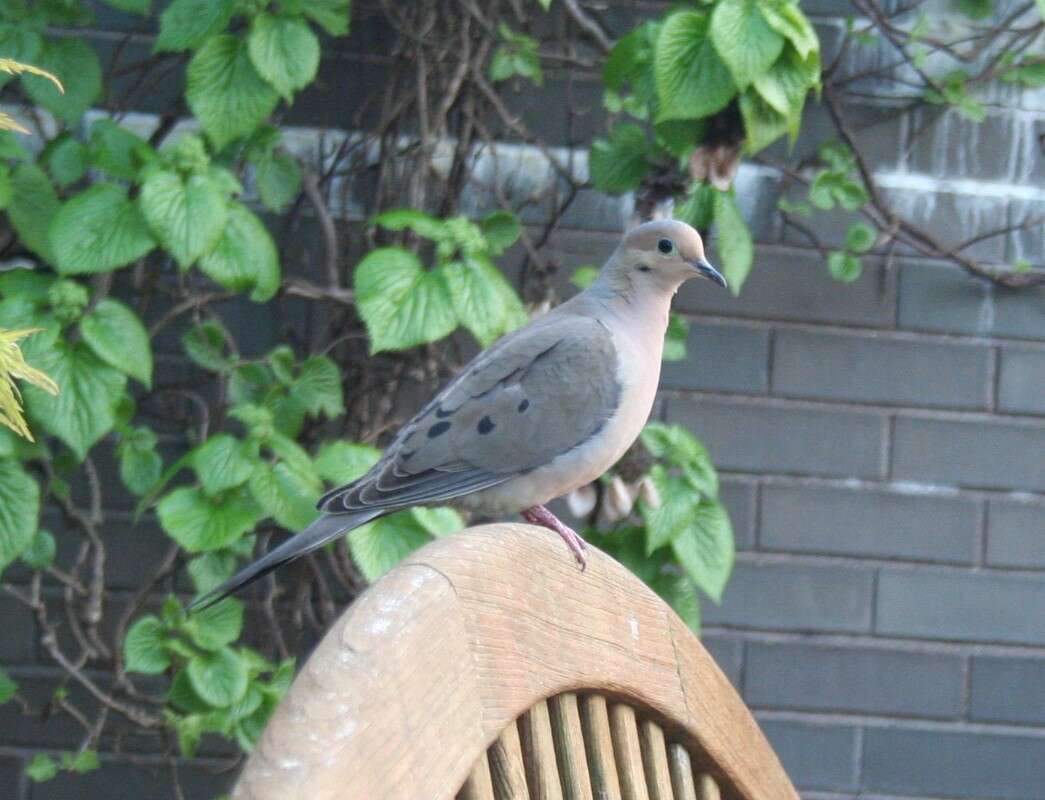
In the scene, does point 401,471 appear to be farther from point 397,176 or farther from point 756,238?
point 756,238

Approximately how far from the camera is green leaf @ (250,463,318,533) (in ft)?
6.85

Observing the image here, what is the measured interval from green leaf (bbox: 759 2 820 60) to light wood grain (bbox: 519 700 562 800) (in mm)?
1381

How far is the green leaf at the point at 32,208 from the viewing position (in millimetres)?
2244

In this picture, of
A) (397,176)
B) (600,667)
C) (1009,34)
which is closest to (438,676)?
(600,667)

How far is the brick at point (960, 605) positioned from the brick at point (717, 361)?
0.50 m

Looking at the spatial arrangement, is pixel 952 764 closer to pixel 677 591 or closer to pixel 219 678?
pixel 677 591

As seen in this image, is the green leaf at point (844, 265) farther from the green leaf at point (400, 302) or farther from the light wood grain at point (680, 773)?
the light wood grain at point (680, 773)

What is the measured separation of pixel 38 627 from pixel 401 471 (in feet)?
3.81

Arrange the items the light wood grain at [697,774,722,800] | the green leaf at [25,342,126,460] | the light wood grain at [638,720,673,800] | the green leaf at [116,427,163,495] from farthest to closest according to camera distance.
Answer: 1. the green leaf at [116,427,163,495]
2. the green leaf at [25,342,126,460]
3. the light wood grain at [697,774,722,800]
4. the light wood grain at [638,720,673,800]

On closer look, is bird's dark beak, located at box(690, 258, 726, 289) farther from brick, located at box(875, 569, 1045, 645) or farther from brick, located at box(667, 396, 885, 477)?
brick, located at box(875, 569, 1045, 645)

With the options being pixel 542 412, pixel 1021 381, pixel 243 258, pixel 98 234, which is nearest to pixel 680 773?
pixel 542 412

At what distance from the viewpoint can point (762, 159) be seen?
2705mm

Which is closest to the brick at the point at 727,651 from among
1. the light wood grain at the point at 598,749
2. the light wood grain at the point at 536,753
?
the light wood grain at the point at 598,749

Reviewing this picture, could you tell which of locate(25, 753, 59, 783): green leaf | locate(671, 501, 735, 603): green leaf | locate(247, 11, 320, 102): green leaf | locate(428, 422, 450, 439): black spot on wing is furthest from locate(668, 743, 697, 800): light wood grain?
locate(25, 753, 59, 783): green leaf
